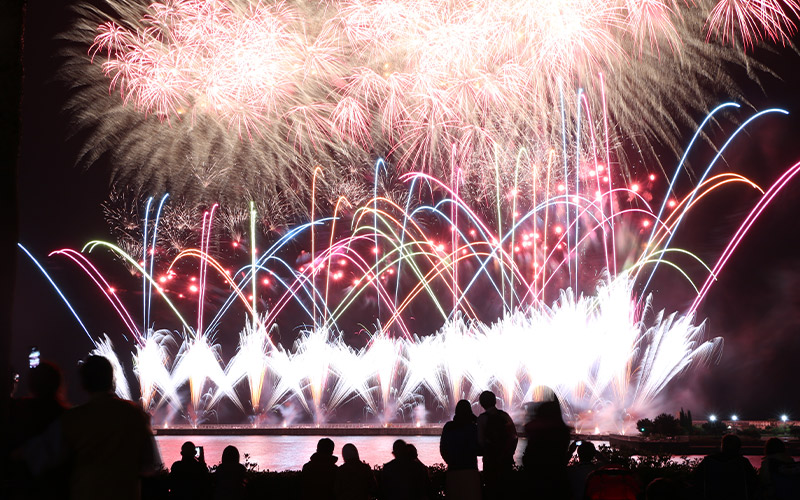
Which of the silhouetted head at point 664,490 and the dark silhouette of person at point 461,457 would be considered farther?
the dark silhouette of person at point 461,457

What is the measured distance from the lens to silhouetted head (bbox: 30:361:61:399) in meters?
5.46

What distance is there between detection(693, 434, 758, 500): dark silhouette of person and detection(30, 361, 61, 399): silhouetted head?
627 cm

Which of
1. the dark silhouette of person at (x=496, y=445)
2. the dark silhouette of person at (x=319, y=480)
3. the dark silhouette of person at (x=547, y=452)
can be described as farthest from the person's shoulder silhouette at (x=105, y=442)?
the dark silhouette of person at (x=496, y=445)

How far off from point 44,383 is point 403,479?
450 centimetres

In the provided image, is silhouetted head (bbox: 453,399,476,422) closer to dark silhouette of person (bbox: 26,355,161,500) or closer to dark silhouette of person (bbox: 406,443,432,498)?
dark silhouette of person (bbox: 406,443,432,498)

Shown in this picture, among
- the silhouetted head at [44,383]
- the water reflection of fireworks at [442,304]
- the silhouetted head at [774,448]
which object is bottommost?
the silhouetted head at [774,448]

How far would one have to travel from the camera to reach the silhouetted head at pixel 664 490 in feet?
22.9

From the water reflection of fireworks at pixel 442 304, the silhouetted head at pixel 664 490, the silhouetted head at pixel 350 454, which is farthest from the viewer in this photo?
the water reflection of fireworks at pixel 442 304

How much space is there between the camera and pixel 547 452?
270 inches

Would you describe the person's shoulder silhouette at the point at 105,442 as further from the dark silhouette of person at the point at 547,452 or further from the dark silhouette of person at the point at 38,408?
the dark silhouette of person at the point at 547,452

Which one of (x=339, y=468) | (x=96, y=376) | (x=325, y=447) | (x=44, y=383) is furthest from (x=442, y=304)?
(x=96, y=376)

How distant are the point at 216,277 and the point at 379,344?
10181mm

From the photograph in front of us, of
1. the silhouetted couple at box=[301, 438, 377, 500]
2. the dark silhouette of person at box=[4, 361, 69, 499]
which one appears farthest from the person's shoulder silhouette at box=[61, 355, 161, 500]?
the silhouetted couple at box=[301, 438, 377, 500]

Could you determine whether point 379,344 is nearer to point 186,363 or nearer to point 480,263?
point 480,263
